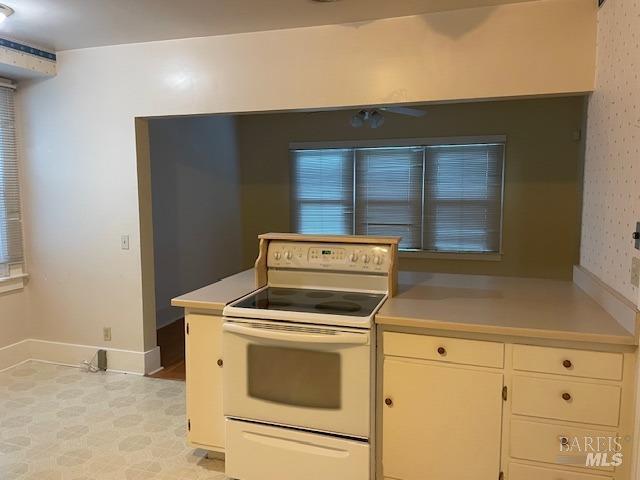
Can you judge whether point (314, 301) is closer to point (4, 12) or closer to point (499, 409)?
point (499, 409)

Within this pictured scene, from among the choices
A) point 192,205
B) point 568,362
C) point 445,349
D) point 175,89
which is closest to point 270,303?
point 445,349

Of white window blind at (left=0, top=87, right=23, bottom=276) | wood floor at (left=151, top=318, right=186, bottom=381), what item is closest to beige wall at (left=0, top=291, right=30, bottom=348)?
white window blind at (left=0, top=87, right=23, bottom=276)

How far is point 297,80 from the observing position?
9.59 feet

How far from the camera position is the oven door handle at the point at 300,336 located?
196 cm

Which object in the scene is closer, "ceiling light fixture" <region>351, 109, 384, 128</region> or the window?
"ceiling light fixture" <region>351, 109, 384, 128</region>

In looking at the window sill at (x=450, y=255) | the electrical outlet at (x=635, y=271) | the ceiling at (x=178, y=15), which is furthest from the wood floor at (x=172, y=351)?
the electrical outlet at (x=635, y=271)

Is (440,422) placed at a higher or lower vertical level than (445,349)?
lower

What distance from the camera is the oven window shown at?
2.03 m

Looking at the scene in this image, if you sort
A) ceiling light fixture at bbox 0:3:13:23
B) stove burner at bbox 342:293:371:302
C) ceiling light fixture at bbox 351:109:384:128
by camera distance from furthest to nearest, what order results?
ceiling light fixture at bbox 351:109:384:128
ceiling light fixture at bbox 0:3:13:23
stove burner at bbox 342:293:371:302

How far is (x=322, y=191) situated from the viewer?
639 cm

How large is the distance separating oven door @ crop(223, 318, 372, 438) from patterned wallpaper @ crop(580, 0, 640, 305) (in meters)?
1.11

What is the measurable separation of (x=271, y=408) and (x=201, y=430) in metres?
0.54

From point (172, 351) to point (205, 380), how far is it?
2005mm

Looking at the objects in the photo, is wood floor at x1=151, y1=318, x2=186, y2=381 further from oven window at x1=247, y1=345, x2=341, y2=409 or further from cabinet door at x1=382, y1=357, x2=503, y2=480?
cabinet door at x1=382, y1=357, x2=503, y2=480
